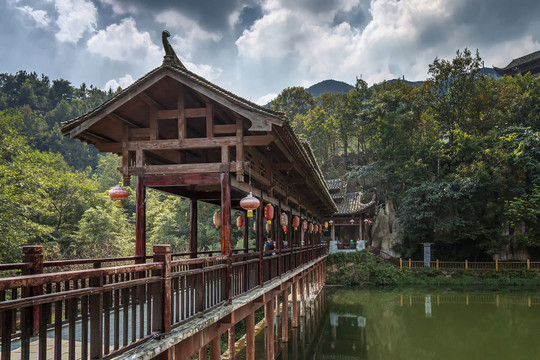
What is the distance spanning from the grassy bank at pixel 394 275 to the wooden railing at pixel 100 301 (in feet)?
71.3

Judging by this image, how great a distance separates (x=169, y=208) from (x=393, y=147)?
2040 cm

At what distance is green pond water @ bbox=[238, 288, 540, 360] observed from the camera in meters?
12.9

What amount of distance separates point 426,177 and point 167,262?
30.5 metres

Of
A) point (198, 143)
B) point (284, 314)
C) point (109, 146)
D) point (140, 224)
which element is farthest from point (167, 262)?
point (284, 314)

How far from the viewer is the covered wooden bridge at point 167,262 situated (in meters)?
3.74

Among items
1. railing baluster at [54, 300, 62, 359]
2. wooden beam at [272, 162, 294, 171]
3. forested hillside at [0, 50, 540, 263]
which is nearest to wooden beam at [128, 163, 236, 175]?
wooden beam at [272, 162, 294, 171]

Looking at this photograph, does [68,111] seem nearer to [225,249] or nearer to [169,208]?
[169,208]

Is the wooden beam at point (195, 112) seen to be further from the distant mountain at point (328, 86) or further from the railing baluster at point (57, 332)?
the distant mountain at point (328, 86)

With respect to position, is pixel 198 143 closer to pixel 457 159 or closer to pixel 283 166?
pixel 283 166

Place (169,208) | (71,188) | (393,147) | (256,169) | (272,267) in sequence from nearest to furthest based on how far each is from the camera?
(256,169)
(272,267)
(71,188)
(169,208)
(393,147)

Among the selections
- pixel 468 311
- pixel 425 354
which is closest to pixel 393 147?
pixel 468 311

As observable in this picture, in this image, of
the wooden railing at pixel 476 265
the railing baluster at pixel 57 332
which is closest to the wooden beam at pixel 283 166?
Answer: the railing baluster at pixel 57 332

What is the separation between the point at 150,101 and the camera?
23.5ft

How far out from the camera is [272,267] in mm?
9945
